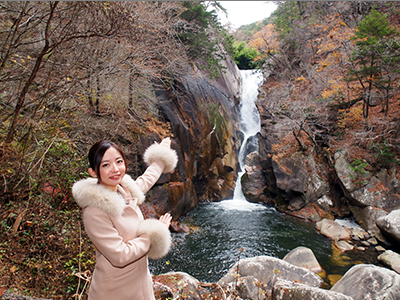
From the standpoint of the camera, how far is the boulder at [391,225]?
7209 millimetres

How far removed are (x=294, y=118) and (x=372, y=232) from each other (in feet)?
18.5

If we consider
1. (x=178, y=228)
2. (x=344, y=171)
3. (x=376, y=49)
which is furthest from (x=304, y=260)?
(x=376, y=49)

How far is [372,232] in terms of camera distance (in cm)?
857

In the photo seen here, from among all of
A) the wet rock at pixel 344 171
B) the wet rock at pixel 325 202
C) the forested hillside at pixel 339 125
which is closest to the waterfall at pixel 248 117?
the forested hillside at pixel 339 125

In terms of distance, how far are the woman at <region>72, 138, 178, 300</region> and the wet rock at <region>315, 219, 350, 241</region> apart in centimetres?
899

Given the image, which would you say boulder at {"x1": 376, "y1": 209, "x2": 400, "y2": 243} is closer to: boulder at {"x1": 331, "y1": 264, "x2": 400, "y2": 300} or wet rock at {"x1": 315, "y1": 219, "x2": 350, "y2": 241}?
wet rock at {"x1": 315, "y1": 219, "x2": 350, "y2": 241}

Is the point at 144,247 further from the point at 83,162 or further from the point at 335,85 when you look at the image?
the point at 335,85

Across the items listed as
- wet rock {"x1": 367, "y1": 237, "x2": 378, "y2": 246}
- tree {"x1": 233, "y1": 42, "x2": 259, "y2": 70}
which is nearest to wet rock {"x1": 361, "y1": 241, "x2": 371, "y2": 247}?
wet rock {"x1": 367, "y1": 237, "x2": 378, "y2": 246}

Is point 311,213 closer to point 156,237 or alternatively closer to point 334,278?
point 334,278

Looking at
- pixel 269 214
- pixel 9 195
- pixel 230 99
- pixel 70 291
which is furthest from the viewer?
pixel 230 99

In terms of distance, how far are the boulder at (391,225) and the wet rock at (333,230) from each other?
1.24 meters

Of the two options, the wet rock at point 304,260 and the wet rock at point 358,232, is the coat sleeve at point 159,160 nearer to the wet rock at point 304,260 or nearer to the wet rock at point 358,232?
the wet rock at point 304,260

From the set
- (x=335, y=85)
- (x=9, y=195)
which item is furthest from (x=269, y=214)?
(x=9, y=195)

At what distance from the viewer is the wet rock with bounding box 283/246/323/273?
648 centimetres
